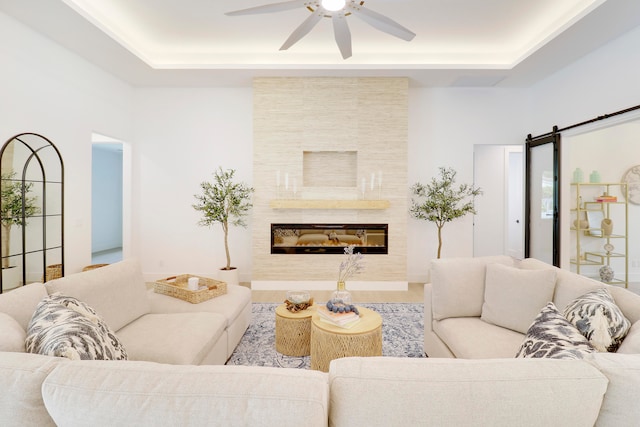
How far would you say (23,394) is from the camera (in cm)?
89

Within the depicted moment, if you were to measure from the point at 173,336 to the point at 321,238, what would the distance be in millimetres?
2939

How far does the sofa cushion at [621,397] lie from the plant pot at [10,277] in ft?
14.1

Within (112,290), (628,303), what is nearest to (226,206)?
(112,290)

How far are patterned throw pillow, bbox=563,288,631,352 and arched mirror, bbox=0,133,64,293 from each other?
14.5 feet

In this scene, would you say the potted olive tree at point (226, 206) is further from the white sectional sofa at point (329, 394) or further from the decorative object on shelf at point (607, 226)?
the decorative object on shelf at point (607, 226)

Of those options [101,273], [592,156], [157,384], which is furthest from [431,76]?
[157,384]

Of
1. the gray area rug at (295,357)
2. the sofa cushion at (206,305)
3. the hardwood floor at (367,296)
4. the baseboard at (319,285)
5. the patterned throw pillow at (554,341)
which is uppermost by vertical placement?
the patterned throw pillow at (554,341)

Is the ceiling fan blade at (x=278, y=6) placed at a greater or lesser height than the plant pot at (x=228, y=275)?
greater

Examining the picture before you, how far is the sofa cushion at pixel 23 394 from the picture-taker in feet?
2.92

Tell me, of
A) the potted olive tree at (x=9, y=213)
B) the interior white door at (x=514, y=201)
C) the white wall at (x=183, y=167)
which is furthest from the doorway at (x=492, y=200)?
the potted olive tree at (x=9, y=213)

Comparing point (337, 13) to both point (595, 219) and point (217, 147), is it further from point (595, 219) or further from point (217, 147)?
point (595, 219)

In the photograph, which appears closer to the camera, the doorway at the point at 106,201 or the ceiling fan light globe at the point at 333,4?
the ceiling fan light globe at the point at 333,4

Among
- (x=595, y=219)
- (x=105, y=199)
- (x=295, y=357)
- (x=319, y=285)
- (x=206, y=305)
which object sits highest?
(x=105, y=199)

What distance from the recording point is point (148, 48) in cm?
437
